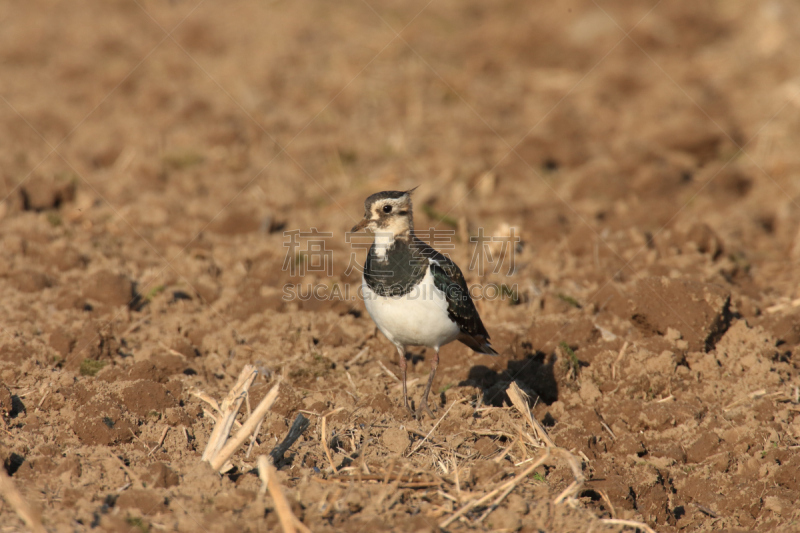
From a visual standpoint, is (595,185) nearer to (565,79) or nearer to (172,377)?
(565,79)

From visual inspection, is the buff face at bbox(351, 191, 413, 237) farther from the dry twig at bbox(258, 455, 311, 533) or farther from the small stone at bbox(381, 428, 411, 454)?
the dry twig at bbox(258, 455, 311, 533)

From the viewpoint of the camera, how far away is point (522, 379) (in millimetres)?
6723

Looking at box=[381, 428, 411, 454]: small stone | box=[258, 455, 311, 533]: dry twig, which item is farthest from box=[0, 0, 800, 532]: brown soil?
box=[258, 455, 311, 533]: dry twig

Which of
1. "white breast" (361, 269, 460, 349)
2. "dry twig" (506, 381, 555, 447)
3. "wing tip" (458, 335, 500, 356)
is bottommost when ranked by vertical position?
"dry twig" (506, 381, 555, 447)

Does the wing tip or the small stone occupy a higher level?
the wing tip

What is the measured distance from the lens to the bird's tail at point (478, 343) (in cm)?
633

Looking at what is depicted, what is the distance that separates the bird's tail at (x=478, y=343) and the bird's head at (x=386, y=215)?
107 centimetres

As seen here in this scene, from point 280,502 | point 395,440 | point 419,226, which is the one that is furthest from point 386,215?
point 419,226

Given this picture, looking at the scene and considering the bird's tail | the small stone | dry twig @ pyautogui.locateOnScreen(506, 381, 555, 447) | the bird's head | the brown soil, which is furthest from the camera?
the bird's tail

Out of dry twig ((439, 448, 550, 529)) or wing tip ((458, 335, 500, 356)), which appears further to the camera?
wing tip ((458, 335, 500, 356))

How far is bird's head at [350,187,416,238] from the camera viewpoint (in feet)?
20.2

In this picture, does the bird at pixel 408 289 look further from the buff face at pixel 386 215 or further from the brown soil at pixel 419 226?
the brown soil at pixel 419 226

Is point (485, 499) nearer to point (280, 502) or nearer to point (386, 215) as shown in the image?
point (280, 502)

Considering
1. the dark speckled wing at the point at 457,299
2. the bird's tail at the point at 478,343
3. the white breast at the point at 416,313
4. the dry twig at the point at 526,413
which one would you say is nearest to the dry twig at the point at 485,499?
the dry twig at the point at 526,413
